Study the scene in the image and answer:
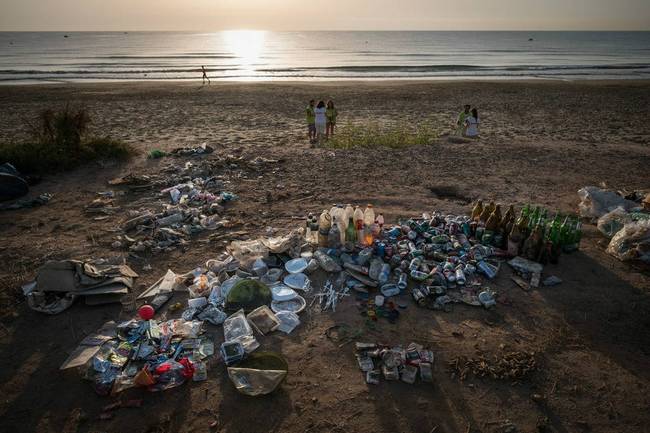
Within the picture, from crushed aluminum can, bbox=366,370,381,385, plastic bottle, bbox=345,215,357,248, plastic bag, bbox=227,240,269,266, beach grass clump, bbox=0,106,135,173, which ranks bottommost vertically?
crushed aluminum can, bbox=366,370,381,385

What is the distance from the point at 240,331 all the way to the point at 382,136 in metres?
9.71

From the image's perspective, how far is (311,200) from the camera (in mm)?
8203

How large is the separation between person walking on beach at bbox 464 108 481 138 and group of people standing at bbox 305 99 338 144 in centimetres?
482

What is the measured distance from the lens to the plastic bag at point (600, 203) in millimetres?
7250

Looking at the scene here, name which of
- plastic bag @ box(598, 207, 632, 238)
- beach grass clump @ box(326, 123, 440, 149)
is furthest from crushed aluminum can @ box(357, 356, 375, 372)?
beach grass clump @ box(326, 123, 440, 149)

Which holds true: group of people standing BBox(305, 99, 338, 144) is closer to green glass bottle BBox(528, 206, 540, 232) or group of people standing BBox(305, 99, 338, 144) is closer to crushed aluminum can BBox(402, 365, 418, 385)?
green glass bottle BBox(528, 206, 540, 232)

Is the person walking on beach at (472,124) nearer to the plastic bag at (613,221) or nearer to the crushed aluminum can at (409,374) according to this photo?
the plastic bag at (613,221)

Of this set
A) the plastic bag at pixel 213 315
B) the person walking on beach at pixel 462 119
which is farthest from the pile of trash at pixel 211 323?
the person walking on beach at pixel 462 119

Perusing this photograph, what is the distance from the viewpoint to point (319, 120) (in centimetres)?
1241

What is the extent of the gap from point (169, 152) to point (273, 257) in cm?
734

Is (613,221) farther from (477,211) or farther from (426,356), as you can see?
(426,356)

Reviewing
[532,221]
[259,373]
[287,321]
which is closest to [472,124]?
[532,221]

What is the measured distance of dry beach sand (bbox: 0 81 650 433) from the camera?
11.6ft

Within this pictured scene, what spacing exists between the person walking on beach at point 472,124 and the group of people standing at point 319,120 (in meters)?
4.82
